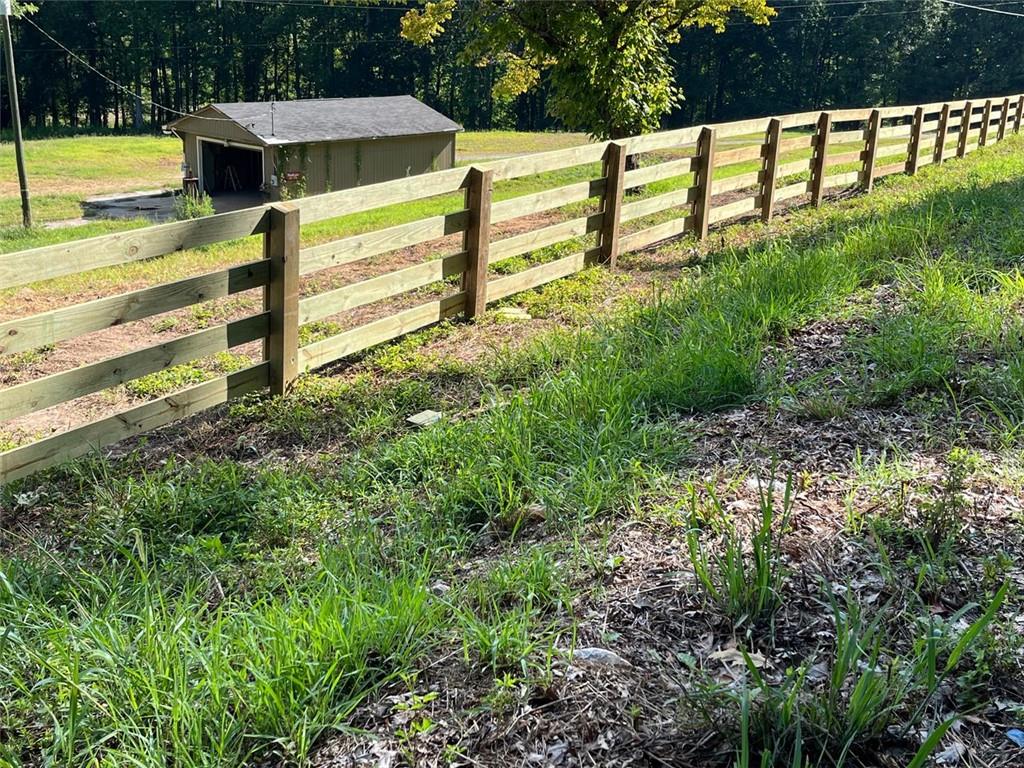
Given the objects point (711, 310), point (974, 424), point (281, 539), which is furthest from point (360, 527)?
point (711, 310)

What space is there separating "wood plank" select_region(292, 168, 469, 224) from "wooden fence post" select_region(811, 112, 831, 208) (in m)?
6.41

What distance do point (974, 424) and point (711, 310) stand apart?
82.0 inches

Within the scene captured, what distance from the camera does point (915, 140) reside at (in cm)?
1473

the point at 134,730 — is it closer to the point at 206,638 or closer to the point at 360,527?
the point at 206,638

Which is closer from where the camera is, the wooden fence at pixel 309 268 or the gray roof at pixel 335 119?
the wooden fence at pixel 309 268

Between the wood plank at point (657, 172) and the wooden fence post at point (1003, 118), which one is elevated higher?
the wooden fence post at point (1003, 118)

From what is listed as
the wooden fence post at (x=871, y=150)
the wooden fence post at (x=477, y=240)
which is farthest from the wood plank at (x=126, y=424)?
the wooden fence post at (x=871, y=150)

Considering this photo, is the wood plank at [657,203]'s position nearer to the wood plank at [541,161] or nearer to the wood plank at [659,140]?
the wood plank at [659,140]

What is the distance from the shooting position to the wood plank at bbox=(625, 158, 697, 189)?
29.6ft

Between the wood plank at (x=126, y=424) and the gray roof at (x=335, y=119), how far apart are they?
3051 cm

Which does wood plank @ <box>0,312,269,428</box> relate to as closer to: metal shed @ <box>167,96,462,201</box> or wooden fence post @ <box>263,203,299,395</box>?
wooden fence post @ <box>263,203,299,395</box>

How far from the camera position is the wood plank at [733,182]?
10.3 m

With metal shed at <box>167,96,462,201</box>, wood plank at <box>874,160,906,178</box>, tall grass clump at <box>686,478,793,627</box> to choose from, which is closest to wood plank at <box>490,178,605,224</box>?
tall grass clump at <box>686,478,793,627</box>

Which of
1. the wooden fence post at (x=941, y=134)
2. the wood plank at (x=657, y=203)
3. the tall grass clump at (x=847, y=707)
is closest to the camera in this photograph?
the tall grass clump at (x=847, y=707)
